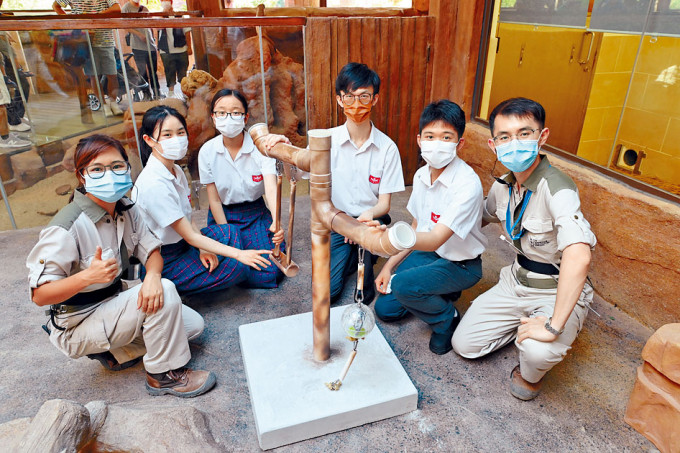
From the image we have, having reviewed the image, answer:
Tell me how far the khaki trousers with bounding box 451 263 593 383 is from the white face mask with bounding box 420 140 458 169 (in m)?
0.70

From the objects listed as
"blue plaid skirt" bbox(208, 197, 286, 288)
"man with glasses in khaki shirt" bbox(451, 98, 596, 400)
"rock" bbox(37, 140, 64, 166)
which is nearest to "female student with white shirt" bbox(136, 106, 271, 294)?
"blue plaid skirt" bbox(208, 197, 286, 288)

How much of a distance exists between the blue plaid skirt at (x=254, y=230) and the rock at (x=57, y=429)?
1.54 metres

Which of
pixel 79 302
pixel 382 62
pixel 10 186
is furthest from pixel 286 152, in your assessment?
pixel 10 186

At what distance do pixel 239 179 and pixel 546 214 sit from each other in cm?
200

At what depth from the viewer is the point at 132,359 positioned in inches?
92.5

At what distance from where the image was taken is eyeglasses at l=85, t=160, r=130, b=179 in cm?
194

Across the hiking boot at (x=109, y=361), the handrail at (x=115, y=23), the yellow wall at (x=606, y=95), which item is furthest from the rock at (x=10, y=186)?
the yellow wall at (x=606, y=95)

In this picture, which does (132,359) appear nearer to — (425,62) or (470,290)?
(470,290)

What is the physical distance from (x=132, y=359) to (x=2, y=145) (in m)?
2.70

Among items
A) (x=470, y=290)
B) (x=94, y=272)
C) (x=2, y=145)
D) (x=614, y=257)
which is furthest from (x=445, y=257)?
(x=2, y=145)

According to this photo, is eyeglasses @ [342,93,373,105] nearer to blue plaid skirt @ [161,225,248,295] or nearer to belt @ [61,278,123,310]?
blue plaid skirt @ [161,225,248,295]

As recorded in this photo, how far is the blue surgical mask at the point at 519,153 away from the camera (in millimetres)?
2105

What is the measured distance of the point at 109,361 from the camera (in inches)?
90.9

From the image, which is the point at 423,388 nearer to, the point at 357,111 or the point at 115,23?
the point at 357,111
